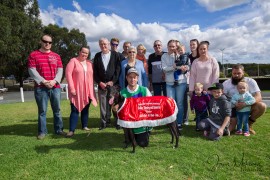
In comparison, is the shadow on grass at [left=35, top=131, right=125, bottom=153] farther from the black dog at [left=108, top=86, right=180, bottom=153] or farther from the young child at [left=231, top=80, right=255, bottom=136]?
the young child at [left=231, top=80, right=255, bottom=136]

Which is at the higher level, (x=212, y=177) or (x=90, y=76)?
(x=90, y=76)

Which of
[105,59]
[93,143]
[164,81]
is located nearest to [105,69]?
[105,59]

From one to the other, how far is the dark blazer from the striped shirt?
1100 millimetres

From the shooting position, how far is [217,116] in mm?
6281

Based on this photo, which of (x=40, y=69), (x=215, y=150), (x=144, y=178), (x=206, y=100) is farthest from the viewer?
(x=206, y=100)

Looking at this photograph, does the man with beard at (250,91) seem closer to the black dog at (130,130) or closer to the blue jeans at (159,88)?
the blue jeans at (159,88)

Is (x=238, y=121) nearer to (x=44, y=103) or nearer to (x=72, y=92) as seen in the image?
(x=72, y=92)

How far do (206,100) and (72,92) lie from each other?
11.2 feet

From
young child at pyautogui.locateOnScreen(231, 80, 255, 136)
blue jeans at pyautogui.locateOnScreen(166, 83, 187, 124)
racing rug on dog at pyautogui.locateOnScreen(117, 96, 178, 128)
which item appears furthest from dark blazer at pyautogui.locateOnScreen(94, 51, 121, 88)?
young child at pyautogui.locateOnScreen(231, 80, 255, 136)

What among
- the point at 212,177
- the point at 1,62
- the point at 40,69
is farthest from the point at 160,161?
the point at 1,62

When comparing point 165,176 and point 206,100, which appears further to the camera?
point 206,100

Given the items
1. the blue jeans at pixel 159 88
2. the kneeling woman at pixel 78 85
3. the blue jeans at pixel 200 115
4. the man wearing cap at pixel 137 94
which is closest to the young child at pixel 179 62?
the blue jeans at pixel 159 88

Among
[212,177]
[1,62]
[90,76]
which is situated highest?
[1,62]

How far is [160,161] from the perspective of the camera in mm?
4797
